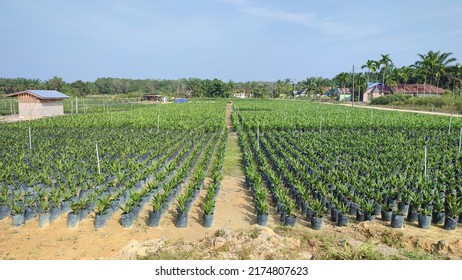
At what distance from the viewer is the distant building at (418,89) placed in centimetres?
6889

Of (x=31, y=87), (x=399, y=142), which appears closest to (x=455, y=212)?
(x=399, y=142)

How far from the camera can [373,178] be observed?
→ 10570mm

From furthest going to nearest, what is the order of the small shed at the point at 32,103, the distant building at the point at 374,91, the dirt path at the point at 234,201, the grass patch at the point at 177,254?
the distant building at the point at 374,91
the small shed at the point at 32,103
the dirt path at the point at 234,201
the grass patch at the point at 177,254

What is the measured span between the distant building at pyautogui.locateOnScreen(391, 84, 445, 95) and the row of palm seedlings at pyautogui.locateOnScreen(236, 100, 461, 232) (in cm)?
5863

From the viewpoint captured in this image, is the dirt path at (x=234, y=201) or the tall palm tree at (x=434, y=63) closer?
the dirt path at (x=234, y=201)

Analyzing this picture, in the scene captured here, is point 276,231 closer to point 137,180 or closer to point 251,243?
point 251,243

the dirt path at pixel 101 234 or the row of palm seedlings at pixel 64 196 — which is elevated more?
the row of palm seedlings at pixel 64 196

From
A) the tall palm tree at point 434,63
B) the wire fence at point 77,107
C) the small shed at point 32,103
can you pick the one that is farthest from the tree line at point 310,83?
the small shed at point 32,103

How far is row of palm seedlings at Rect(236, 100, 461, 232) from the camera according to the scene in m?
8.09

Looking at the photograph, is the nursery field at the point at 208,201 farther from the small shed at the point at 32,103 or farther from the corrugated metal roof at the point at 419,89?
the corrugated metal roof at the point at 419,89

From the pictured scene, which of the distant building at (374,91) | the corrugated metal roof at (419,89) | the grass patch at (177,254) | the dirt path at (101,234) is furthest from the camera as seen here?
the distant building at (374,91)

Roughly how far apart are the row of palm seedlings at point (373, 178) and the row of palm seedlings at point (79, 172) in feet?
14.0

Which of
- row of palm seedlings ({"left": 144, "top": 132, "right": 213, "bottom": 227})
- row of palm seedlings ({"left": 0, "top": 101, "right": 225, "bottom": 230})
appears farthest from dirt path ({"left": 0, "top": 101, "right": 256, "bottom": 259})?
row of palm seedlings ({"left": 0, "top": 101, "right": 225, "bottom": 230})

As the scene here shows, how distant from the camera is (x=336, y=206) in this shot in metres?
8.12
